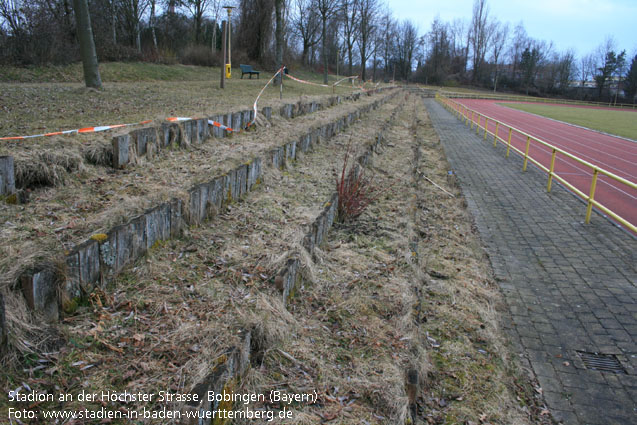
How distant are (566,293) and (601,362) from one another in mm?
1445

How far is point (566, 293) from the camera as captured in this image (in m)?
5.57

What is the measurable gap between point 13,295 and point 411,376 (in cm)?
260

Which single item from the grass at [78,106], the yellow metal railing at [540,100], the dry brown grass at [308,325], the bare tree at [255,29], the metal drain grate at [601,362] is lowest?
the metal drain grate at [601,362]

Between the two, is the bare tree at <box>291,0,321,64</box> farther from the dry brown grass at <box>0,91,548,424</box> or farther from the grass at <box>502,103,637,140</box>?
the dry brown grass at <box>0,91,548,424</box>

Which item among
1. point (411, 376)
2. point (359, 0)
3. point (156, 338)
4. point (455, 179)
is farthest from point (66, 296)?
point (359, 0)

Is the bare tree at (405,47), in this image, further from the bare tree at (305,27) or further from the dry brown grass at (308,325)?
the dry brown grass at (308,325)

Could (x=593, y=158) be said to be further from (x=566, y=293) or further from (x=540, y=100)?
(x=540, y=100)

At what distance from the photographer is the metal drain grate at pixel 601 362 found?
13.6 ft

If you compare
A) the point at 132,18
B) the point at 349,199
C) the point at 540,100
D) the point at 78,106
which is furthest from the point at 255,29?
the point at 540,100

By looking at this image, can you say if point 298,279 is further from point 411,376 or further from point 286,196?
point 286,196

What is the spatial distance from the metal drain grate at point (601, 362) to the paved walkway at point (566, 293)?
1 cm

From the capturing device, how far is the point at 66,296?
3.01 m

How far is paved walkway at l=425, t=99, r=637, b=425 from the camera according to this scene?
12.7 ft

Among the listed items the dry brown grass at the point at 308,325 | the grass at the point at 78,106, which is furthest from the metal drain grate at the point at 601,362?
the grass at the point at 78,106
